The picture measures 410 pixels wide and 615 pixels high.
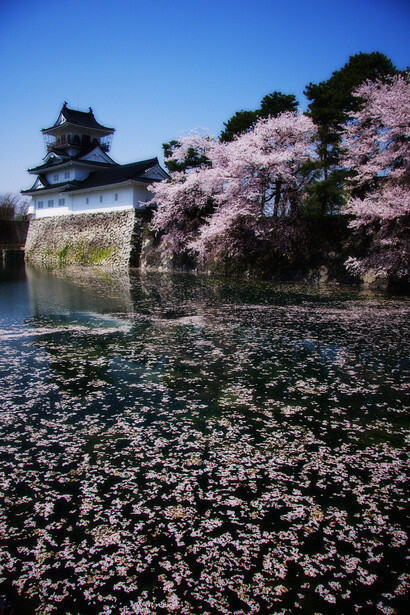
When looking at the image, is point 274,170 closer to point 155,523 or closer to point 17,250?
point 155,523

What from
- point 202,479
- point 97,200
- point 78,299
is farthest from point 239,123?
point 202,479

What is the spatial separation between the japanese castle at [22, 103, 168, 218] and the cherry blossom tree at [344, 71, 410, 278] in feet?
46.1

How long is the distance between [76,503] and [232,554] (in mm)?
962

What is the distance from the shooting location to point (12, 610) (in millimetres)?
1689

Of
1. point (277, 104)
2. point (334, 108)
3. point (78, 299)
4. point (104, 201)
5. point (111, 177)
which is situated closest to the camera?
point (78, 299)

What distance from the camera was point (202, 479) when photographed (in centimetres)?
262

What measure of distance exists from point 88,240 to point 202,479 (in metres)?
28.4

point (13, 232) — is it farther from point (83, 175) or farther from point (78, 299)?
point (78, 299)

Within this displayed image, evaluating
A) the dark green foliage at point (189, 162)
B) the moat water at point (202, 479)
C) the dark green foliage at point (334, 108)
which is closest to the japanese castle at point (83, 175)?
the dark green foliage at point (189, 162)

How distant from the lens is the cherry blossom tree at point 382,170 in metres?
12.9

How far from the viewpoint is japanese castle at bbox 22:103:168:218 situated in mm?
27125

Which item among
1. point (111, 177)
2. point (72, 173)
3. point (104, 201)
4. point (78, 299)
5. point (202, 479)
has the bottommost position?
point (202, 479)

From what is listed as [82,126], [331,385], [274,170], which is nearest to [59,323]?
[331,385]

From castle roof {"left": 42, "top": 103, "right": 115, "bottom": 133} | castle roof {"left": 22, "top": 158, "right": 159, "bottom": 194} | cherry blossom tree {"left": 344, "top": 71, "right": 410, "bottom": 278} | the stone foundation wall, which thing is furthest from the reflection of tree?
castle roof {"left": 42, "top": 103, "right": 115, "bottom": 133}
